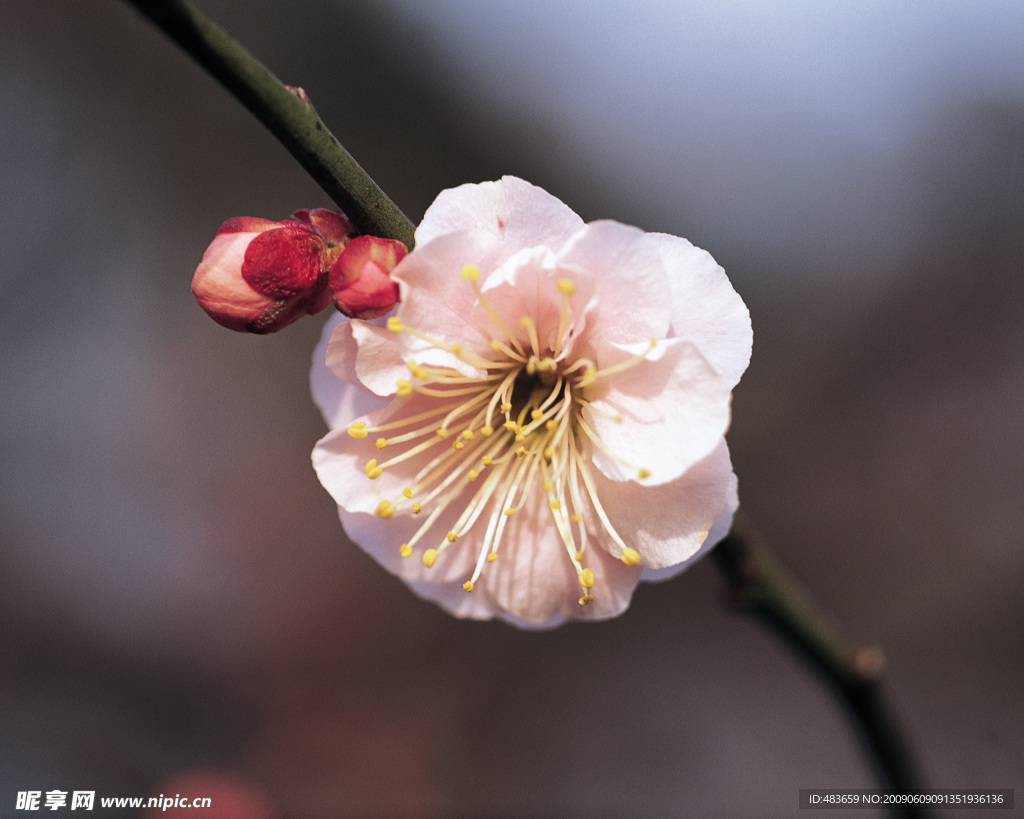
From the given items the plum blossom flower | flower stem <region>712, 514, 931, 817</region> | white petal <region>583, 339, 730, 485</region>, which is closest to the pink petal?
the plum blossom flower

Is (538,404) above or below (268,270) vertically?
below

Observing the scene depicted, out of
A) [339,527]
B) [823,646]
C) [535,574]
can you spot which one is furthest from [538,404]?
[339,527]

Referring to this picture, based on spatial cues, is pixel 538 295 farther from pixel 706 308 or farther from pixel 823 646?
pixel 823 646

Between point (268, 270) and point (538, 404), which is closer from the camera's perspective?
point (268, 270)

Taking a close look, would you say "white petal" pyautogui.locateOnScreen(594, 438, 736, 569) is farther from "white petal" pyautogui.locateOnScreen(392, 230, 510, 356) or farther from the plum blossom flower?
"white petal" pyautogui.locateOnScreen(392, 230, 510, 356)

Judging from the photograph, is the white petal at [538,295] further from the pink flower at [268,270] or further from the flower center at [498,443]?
the pink flower at [268,270]

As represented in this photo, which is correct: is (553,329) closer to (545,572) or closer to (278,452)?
(545,572)
